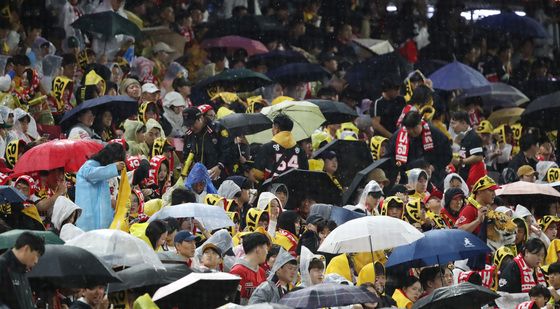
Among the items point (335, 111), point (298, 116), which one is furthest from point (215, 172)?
point (335, 111)

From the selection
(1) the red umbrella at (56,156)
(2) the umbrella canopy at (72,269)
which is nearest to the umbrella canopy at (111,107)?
(1) the red umbrella at (56,156)

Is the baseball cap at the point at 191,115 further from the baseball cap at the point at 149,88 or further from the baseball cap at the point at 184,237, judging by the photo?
the baseball cap at the point at 184,237

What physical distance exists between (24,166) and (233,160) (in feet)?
11.7

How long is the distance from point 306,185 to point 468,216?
181cm

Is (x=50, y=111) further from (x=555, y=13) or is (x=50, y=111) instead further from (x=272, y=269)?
(x=555, y=13)

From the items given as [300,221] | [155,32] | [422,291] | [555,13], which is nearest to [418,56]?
[555,13]

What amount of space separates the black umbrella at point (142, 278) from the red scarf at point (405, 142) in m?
6.99

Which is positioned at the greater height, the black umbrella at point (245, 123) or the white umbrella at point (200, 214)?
the black umbrella at point (245, 123)

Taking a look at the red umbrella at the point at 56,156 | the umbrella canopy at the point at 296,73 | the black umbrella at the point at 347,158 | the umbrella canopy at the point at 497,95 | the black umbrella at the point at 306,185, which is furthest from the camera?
the umbrella canopy at the point at 497,95

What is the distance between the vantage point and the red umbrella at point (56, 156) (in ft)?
51.8

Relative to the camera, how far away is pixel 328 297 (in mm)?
12977

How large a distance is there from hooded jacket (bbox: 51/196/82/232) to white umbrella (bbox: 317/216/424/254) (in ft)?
7.50

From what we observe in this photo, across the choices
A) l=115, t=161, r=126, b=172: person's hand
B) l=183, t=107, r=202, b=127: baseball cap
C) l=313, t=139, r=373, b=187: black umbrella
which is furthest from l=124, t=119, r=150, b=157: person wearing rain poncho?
l=115, t=161, r=126, b=172: person's hand

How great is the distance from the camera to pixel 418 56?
28.3 meters
